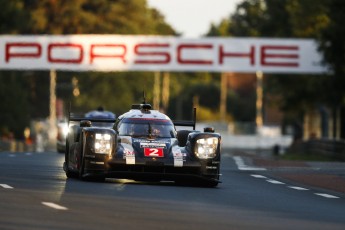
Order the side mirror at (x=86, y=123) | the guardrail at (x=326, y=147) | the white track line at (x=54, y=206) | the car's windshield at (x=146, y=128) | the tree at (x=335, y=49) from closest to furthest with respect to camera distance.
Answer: the white track line at (x=54, y=206) < the car's windshield at (x=146, y=128) < the side mirror at (x=86, y=123) < the guardrail at (x=326, y=147) < the tree at (x=335, y=49)

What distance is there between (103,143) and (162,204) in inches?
193

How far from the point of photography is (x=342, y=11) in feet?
191

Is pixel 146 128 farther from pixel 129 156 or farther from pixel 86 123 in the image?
pixel 129 156

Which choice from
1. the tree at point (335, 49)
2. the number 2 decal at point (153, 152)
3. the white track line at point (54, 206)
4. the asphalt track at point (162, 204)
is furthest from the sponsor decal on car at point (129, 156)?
the tree at point (335, 49)

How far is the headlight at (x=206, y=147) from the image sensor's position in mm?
22516

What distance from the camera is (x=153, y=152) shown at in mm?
22250

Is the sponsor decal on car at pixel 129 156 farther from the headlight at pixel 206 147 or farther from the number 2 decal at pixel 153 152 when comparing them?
the headlight at pixel 206 147

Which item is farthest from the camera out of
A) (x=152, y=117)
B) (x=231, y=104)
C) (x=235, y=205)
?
(x=231, y=104)

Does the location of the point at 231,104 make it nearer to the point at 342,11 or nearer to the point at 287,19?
the point at 287,19

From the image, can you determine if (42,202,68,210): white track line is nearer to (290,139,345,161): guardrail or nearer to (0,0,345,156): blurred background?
(290,139,345,161): guardrail

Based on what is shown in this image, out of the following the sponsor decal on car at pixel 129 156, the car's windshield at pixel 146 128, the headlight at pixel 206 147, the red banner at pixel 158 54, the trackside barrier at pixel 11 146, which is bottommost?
the trackside barrier at pixel 11 146

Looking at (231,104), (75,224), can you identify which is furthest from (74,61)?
(231,104)

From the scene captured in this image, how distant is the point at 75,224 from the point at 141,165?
26.7ft

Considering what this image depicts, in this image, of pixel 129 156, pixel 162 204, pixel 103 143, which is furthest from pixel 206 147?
pixel 162 204
